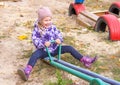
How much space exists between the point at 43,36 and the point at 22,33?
145cm

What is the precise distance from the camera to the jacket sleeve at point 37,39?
3.93 meters

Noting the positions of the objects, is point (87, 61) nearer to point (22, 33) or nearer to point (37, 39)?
point (37, 39)

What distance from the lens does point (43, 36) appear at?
398cm

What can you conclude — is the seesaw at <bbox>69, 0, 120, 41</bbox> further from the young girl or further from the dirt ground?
the young girl

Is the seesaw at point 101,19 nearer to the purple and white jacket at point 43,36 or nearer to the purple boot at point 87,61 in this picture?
the purple boot at point 87,61

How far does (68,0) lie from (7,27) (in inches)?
105

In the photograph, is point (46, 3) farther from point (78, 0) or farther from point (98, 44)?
point (98, 44)

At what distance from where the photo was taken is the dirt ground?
388 cm

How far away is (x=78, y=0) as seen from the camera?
6.20 m

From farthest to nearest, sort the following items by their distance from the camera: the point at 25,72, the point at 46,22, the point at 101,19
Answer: the point at 101,19 < the point at 46,22 < the point at 25,72

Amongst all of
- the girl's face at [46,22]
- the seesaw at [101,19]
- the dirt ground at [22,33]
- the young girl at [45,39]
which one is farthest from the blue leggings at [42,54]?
the seesaw at [101,19]

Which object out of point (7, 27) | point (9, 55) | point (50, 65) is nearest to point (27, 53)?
point (9, 55)

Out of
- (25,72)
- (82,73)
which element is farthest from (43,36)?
(82,73)

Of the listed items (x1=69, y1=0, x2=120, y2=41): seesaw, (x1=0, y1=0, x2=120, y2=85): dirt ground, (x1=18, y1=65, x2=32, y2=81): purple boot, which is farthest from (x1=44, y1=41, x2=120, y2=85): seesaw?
(x1=69, y1=0, x2=120, y2=41): seesaw
